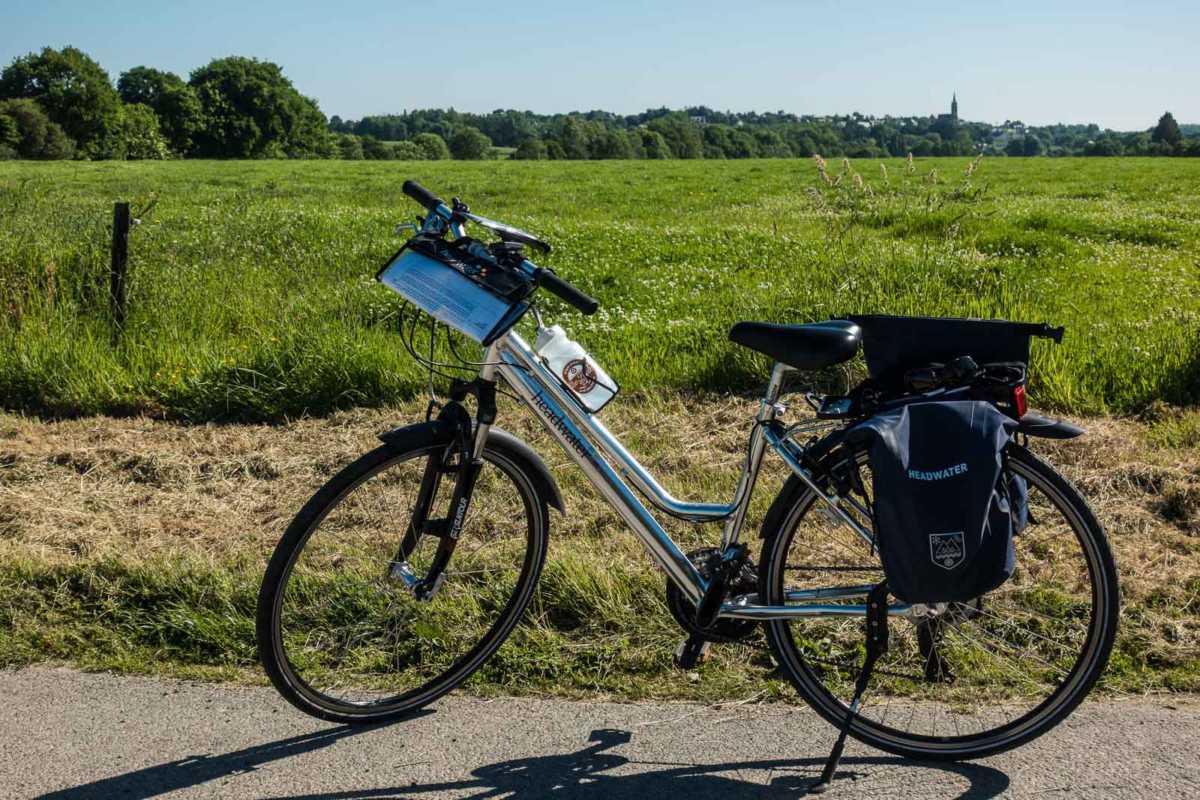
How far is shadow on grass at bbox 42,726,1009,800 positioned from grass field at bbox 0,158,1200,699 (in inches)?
15.9

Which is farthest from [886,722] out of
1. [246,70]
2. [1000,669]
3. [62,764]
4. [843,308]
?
[246,70]

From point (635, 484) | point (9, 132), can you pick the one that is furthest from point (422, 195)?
point (9, 132)

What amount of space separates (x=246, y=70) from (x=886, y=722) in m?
94.0

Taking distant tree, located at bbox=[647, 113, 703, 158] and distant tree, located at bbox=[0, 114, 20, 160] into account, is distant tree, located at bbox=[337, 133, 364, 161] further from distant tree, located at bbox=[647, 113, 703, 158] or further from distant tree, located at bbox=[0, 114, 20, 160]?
distant tree, located at bbox=[647, 113, 703, 158]

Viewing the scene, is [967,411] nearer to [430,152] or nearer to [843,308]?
[843,308]

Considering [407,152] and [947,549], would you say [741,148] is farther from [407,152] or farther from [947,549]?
[947,549]

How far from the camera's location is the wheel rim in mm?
3238

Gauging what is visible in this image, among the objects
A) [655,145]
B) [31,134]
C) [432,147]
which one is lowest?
[655,145]

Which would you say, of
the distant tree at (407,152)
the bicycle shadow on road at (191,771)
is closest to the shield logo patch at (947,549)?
the bicycle shadow on road at (191,771)

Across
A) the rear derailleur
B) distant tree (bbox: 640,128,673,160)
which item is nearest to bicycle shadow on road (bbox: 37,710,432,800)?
the rear derailleur

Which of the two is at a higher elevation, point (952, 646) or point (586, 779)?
point (952, 646)

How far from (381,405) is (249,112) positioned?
3479 inches

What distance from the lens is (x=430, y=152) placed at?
8750 centimetres

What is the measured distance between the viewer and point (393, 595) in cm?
364
